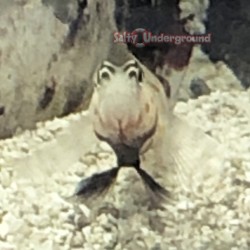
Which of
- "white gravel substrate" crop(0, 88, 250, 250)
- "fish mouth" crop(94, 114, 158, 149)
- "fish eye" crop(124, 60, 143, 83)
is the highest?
"fish eye" crop(124, 60, 143, 83)

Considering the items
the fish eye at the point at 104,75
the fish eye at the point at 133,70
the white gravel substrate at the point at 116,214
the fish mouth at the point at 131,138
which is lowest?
the white gravel substrate at the point at 116,214

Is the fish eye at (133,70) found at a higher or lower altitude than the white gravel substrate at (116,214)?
higher

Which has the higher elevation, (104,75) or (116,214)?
(104,75)

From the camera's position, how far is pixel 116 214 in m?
1.14

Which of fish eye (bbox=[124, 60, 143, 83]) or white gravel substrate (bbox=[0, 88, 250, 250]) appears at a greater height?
fish eye (bbox=[124, 60, 143, 83])

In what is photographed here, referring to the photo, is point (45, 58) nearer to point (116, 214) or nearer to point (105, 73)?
point (105, 73)

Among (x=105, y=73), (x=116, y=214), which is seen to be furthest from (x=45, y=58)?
(x=116, y=214)

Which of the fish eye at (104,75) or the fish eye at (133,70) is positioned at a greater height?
the fish eye at (133,70)

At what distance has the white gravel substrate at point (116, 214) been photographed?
3.69ft

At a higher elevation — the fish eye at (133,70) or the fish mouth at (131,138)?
the fish eye at (133,70)

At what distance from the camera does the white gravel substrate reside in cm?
112

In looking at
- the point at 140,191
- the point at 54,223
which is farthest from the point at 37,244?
the point at 140,191

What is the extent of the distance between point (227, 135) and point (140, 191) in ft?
0.52

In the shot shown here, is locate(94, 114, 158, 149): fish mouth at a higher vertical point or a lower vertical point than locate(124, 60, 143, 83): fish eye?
lower
